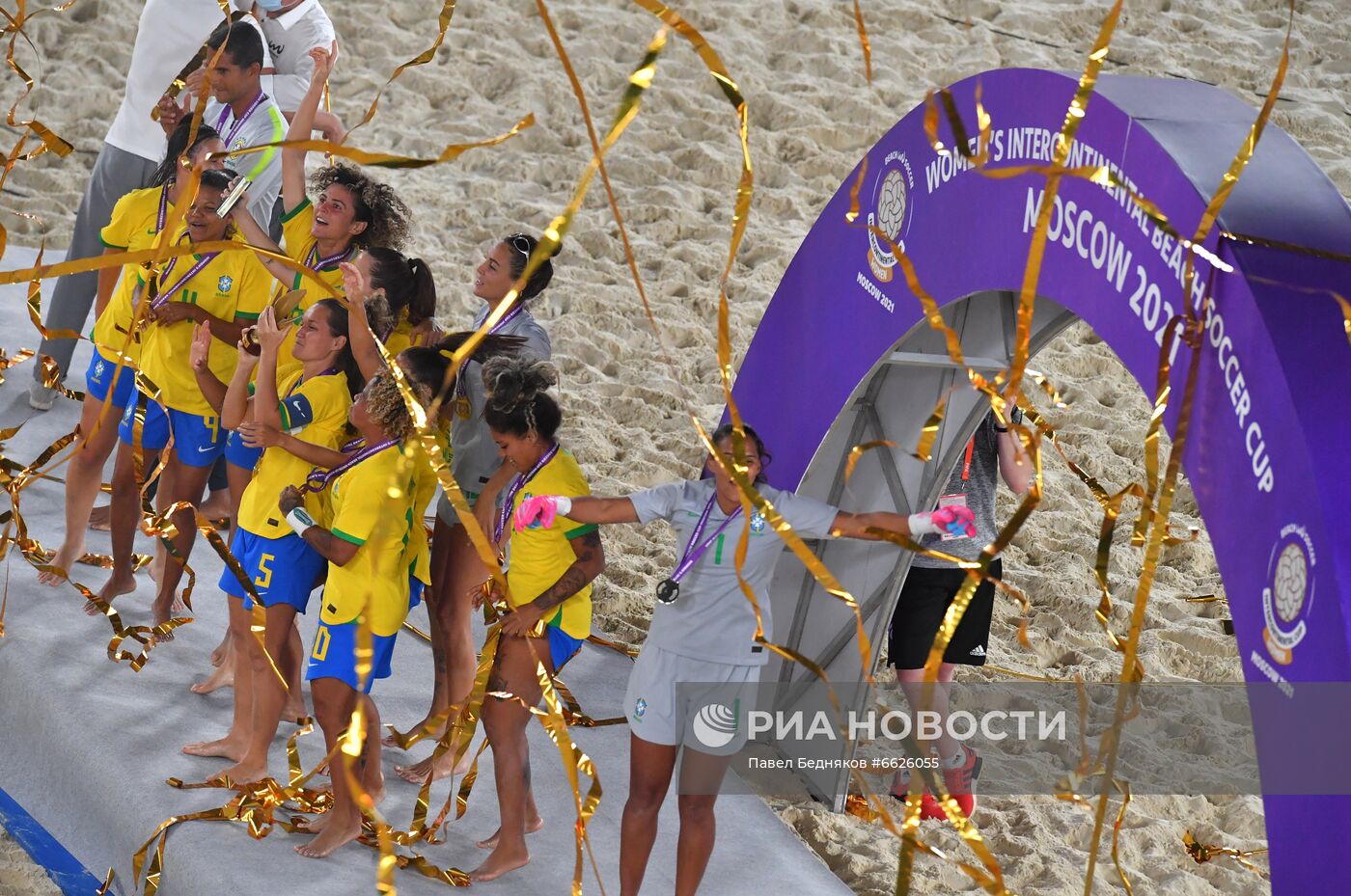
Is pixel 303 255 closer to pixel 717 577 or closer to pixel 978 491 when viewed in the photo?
pixel 717 577

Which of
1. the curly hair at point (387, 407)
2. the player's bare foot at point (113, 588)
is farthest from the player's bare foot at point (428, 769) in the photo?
the player's bare foot at point (113, 588)

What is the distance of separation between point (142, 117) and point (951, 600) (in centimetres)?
332

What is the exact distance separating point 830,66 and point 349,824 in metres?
6.06

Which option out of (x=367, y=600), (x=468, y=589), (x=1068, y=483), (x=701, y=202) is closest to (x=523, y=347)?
(x=468, y=589)

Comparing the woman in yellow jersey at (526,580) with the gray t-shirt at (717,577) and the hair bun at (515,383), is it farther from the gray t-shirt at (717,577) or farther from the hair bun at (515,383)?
the gray t-shirt at (717,577)

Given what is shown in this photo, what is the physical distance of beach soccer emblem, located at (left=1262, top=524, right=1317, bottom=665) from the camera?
211 cm

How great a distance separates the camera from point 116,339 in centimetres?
457

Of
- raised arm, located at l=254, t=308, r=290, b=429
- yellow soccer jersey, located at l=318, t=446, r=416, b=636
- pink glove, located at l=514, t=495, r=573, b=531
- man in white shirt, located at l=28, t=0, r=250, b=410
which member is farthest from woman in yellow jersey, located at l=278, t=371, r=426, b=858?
man in white shirt, located at l=28, t=0, r=250, b=410

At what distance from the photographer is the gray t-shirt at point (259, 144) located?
4.71 m

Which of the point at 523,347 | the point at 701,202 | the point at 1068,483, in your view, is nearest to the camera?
the point at 523,347

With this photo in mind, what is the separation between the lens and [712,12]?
905 cm

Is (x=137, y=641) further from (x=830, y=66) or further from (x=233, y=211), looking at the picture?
(x=830, y=66)

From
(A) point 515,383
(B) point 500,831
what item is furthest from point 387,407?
(B) point 500,831

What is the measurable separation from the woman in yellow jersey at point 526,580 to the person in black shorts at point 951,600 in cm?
112
